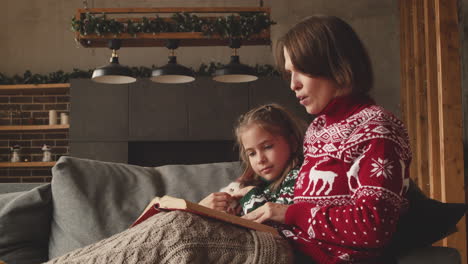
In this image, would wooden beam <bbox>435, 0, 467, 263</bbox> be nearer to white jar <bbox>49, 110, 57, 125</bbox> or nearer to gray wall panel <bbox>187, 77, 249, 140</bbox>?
gray wall panel <bbox>187, 77, 249, 140</bbox>

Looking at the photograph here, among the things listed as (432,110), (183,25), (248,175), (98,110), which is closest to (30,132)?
(98,110)

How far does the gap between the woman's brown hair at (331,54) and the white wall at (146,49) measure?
6446 millimetres

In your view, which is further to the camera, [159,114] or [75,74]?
[75,74]

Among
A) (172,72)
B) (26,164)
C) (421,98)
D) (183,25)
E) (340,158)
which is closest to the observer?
(340,158)

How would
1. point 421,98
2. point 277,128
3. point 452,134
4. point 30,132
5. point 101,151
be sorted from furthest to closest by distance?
point 30,132 → point 101,151 → point 421,98 → point 452,134 → point 277,128

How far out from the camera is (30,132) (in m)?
7.75

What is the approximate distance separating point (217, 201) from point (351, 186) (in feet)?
2.17

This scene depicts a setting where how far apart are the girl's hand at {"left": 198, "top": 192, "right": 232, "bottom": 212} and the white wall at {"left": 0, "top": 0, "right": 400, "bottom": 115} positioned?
20.2ft

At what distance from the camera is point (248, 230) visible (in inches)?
54.5

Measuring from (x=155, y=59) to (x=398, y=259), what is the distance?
6967 mm

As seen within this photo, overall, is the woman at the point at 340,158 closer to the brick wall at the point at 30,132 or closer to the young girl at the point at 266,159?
the young girl at the point at 266,159

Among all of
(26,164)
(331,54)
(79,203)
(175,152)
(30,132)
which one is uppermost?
(331,54)

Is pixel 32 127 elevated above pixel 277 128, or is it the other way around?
pixel 277 128

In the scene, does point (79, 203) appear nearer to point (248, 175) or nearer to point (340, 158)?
point (248, 175)
